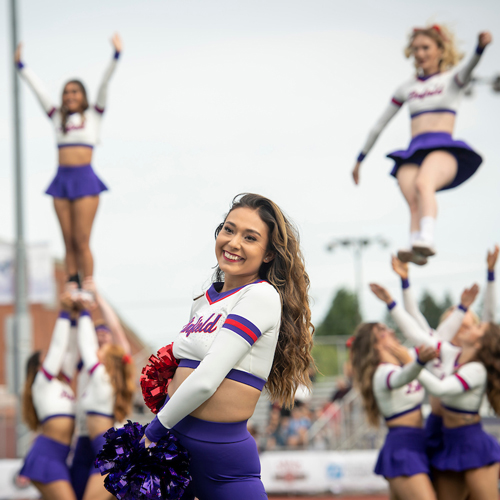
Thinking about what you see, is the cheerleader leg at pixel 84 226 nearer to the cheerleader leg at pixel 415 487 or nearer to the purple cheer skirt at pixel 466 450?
the cheerleader leg at pixel 415 487

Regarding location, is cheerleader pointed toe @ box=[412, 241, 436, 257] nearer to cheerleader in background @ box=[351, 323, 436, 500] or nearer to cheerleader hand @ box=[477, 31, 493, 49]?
cheerleader in background @ box=[351, 323, 436, 500]

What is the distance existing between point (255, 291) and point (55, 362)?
361 cm

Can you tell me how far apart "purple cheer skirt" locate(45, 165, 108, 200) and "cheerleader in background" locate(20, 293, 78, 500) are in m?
0.94

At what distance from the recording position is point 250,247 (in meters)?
2.70

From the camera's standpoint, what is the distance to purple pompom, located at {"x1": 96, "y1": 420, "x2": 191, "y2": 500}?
2387mm

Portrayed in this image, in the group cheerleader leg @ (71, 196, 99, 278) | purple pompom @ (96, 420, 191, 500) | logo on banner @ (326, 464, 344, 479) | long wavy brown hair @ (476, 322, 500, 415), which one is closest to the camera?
purple pompom @ (96, 420, 191, 500)

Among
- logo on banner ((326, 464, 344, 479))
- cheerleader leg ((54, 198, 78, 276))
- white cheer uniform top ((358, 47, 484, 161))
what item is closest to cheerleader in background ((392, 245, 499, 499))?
white cheer uniform top ((358, 47, 484, 161))

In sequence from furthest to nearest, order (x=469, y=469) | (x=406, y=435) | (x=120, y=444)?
(x=406, y=435)
(x=469, y=469)
(x=120, y=444)

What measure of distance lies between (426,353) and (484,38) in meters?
2.10

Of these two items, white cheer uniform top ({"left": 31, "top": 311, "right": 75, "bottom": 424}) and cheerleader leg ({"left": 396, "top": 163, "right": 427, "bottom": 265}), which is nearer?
cheerleader leg ({"left": 396, "top": 163, "right": 427, "bottom": 265})

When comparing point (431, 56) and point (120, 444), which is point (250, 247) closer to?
point (120, 444)

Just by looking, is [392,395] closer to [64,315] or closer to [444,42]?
[444,42]

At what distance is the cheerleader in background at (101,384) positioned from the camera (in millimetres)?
5570

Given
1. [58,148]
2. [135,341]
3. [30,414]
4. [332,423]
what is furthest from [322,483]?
[135,341]
